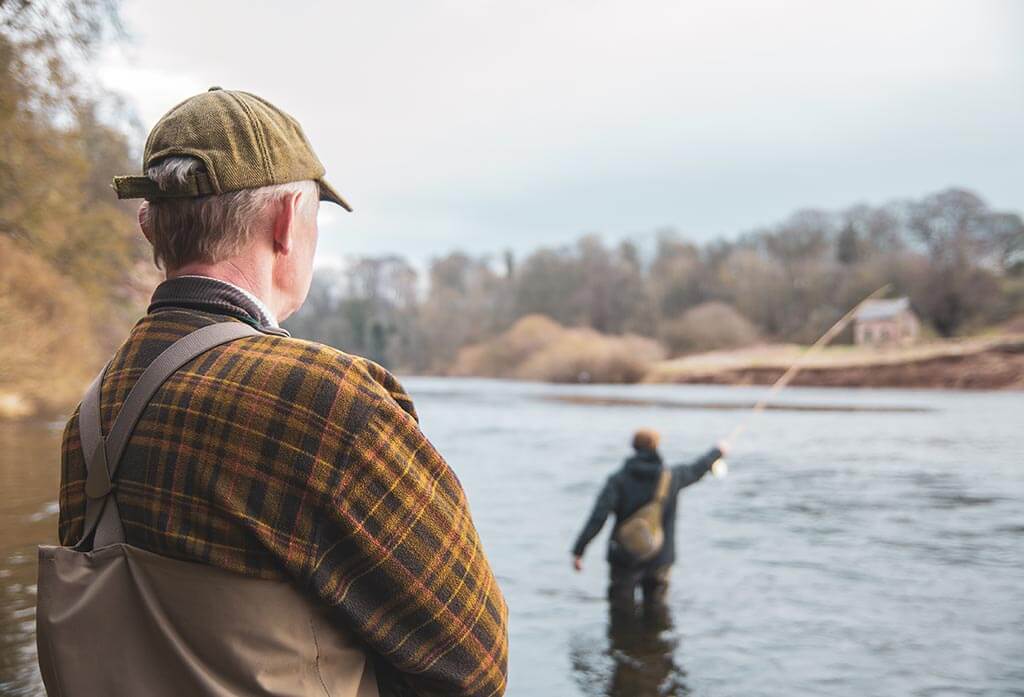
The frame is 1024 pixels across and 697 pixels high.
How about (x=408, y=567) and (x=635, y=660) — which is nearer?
(x=408, y=567)

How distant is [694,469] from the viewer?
28.6ft

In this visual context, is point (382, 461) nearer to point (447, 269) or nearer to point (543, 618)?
point (543, 618)

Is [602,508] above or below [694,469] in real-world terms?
below

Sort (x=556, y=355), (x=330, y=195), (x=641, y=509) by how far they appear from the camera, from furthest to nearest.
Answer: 1. (x=556, y=355)
2. (x=641, y=509)
3. (x=330, y=195)

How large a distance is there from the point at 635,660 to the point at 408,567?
23.4 ft

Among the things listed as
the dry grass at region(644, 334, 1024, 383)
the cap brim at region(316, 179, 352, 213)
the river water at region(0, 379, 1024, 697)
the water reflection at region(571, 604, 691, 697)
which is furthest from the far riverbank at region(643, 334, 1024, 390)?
the cap brim at region(316, 179, 352, 213)

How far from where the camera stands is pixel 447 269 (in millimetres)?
93125

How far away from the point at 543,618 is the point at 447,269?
8429 cm

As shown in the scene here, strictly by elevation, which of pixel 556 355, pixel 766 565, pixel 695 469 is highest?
pixel 695 469

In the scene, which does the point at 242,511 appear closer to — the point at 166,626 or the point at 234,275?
the point at 166,626

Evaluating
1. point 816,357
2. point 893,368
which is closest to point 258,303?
point 893,368

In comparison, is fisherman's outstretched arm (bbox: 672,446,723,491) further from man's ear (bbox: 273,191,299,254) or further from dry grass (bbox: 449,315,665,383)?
dry grass (bbox: 449,315,665,383)

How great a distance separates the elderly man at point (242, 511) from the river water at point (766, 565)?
13.0ft

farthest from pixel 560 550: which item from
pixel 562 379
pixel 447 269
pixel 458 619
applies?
pixel 447 269
